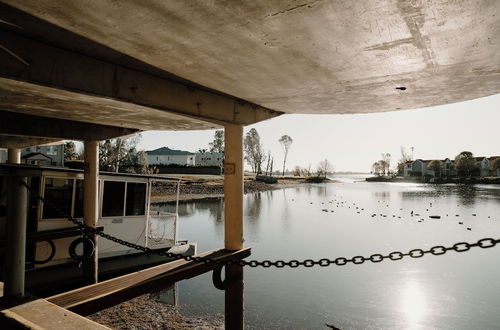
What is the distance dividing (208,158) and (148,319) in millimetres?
109580

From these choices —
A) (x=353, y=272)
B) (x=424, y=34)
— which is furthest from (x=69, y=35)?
(x=353, y=272)

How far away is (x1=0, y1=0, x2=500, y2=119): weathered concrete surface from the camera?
3.25 m

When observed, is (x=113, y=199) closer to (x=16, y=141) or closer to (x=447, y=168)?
(x=16, y=141)

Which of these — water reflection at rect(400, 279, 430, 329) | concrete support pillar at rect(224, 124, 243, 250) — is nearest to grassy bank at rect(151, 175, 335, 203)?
water reflection at rect(400, 279, 430, 329)

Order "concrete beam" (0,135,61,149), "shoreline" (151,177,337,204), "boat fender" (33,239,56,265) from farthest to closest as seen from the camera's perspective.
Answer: "shoreline" (151,177,337,204) → "concrete beam" (0,135,61,149) → "boat fender" (33,239,56,265)

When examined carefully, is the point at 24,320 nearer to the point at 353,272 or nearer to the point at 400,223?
the point at 353,272

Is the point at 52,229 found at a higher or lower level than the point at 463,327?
higher

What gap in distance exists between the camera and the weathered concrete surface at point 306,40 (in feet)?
10.7

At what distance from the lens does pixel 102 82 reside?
5.07 meters

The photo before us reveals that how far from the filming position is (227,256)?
6.55 m

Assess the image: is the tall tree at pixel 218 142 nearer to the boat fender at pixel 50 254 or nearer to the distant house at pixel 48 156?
the distant house at pixel 48 156

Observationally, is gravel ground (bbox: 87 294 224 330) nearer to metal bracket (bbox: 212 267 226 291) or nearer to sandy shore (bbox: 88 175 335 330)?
sandy shore (bbox: 88 175 335 330)

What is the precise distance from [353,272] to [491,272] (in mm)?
7833

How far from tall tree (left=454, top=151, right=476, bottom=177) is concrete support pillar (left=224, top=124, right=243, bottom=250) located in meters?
117
